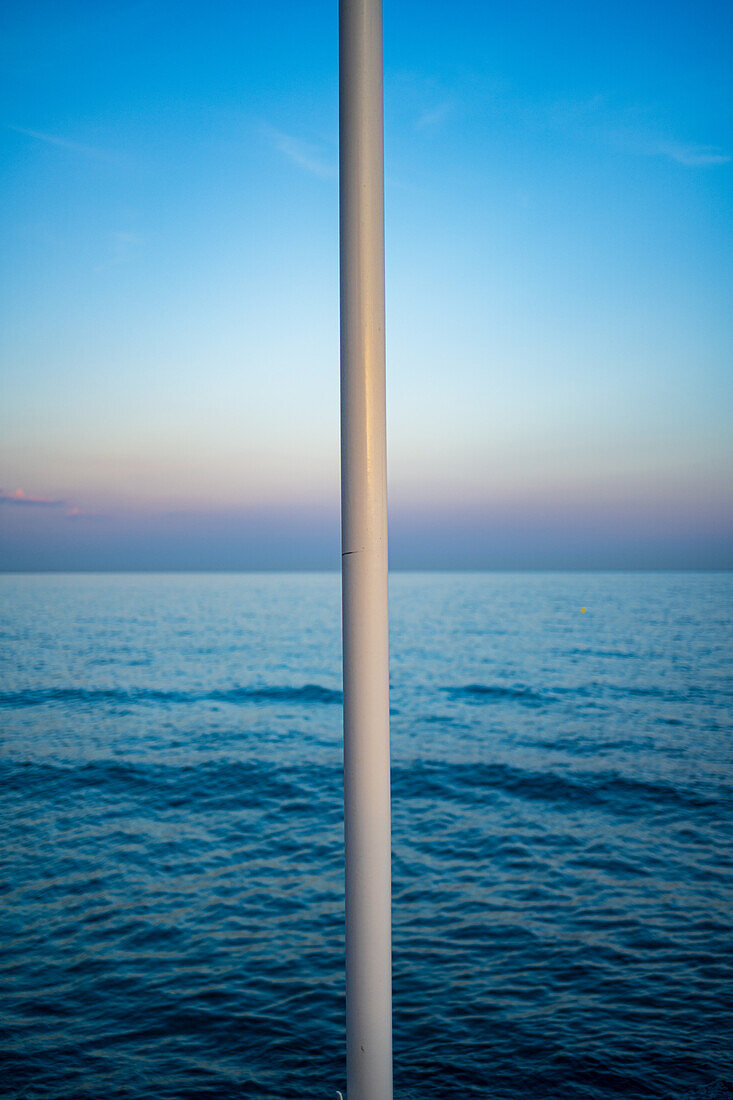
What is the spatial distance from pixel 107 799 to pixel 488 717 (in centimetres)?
1348

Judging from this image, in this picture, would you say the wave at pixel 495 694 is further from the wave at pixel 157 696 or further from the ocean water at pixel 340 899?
the wave at pixel 157 696

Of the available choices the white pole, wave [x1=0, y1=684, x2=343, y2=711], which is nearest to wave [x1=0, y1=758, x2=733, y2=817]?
wave [x1=0, y1=684, x2=343, y2=711]

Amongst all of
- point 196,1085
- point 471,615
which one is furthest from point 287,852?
point 471,615

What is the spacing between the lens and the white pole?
2510 millimetres

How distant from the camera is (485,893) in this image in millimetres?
11203

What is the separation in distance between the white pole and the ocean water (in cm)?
511

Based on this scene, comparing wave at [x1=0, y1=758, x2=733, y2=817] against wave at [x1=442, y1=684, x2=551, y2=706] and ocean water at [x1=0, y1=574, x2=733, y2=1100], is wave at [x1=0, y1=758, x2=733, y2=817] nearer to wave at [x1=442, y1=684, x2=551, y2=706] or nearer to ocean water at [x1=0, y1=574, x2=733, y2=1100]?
ocean water at [x1=0, y1=574, x2=733, y2=1100]

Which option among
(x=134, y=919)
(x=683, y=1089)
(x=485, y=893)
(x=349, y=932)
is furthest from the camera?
(x=485, y=893)

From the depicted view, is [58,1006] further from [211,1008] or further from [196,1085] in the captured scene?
[196,1085]

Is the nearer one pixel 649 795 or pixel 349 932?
pixel 349 932

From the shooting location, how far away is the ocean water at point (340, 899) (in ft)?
23.9

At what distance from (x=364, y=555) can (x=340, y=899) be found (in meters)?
9.63

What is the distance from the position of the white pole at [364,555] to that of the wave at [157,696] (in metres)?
28.2

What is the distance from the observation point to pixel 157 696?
31.8 m
